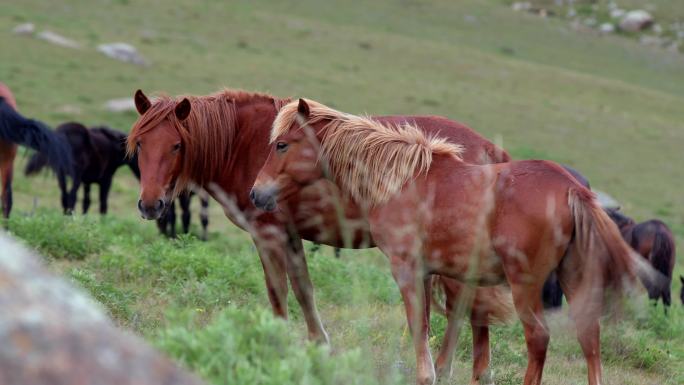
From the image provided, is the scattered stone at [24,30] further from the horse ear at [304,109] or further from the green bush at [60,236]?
the horse ear at [304,109]

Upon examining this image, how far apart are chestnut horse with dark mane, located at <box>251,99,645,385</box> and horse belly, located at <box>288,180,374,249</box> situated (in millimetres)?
379

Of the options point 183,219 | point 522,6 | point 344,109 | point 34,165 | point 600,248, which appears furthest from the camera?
point 522,6

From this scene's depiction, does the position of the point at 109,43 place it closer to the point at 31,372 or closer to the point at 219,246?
the point at 219,246

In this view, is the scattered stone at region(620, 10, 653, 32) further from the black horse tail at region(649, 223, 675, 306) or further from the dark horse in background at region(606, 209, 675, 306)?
the black horse tail at region(649, 223, 675, 306)

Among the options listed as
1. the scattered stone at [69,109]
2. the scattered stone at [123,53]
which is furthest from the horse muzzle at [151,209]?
the scattered stone at [123,53]

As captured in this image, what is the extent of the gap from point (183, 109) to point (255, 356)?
3.28 m

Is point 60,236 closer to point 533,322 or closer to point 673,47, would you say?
point 533,322

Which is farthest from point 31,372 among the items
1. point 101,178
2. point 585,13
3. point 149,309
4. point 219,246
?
point 585,13

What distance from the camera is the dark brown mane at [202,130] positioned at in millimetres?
6074

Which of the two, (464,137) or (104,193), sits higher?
(464,137)

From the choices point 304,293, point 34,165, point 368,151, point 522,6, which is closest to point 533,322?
point 368,151

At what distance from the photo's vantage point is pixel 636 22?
45.0 m

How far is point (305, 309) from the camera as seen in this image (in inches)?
238

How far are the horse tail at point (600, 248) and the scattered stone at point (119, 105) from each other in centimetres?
1719
